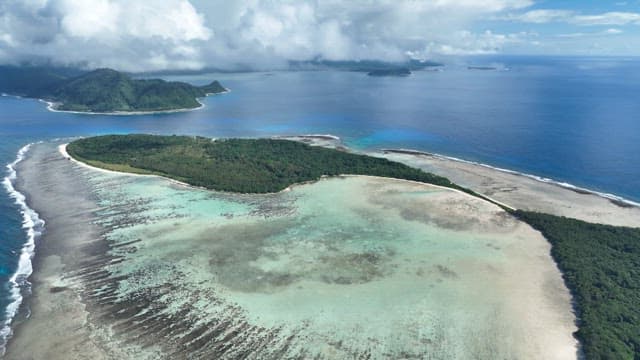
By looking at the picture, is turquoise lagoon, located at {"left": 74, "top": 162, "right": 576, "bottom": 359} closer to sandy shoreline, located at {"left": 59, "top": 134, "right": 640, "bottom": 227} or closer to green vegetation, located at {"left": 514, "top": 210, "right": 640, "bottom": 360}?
green vegetation, located at {"left": 514, "top": 210, "right": 640, "bottom": 360}

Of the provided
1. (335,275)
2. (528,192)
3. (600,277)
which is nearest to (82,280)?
(335,275)

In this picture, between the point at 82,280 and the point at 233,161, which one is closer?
the point at 82,280

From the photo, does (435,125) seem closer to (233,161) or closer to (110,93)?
(233,161)

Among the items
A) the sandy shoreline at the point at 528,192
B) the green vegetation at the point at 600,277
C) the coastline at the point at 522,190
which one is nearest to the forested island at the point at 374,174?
the green vegetation at the point at 600,277

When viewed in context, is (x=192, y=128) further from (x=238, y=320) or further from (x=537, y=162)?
(x=238, y=320)

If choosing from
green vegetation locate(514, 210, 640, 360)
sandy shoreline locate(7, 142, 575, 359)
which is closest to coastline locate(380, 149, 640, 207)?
green vegetation locate(514, 210, 640, 360)

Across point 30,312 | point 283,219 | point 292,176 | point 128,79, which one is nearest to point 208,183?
point 292,176
